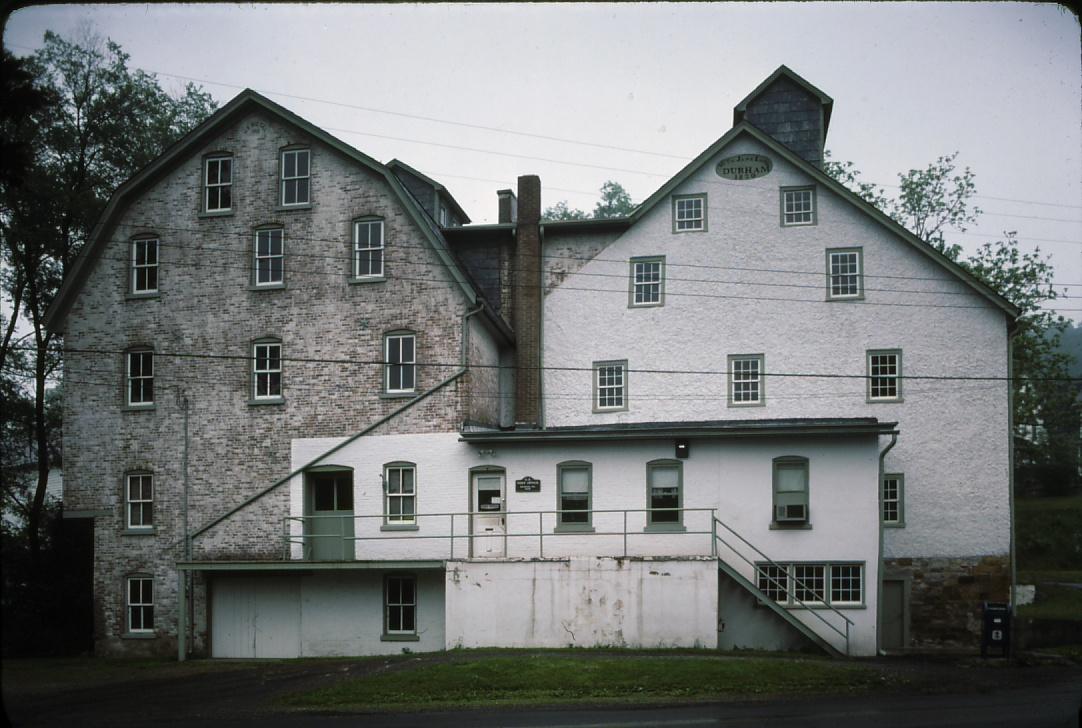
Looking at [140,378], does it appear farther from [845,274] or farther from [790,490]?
[845,274]

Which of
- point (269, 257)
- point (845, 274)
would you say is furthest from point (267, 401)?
point (845, 274)

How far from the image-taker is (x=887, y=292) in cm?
3031

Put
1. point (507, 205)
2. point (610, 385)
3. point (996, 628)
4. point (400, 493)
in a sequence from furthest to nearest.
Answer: point (507, 205) → point (610, 385) → point (400, 493) → point (996, 628)

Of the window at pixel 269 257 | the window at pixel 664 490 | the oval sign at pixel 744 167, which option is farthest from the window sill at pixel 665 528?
the window at pixel 269 257

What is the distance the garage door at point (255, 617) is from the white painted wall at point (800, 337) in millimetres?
8943

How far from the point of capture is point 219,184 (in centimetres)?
3052

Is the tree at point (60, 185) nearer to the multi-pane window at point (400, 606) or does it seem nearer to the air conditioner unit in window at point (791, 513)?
the multi-pane window at point (400, 606)

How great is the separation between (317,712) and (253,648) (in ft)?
36.4

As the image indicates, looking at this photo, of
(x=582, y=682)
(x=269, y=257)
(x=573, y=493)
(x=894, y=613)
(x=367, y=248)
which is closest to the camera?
(x=582, y=682)

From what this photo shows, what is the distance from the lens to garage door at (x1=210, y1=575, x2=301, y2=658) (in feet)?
92.7

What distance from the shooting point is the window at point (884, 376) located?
98.3ft

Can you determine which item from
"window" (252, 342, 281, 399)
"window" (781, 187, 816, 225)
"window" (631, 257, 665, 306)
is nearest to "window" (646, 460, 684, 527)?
"window" (631, 257, 665, 306)

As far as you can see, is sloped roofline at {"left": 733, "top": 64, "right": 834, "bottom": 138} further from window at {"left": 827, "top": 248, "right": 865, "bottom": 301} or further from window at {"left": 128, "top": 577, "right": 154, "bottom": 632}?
window at {"left": 128, "top": 577, "right": 154, "bottom": 632}

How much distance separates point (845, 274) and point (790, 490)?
25.3 ft
